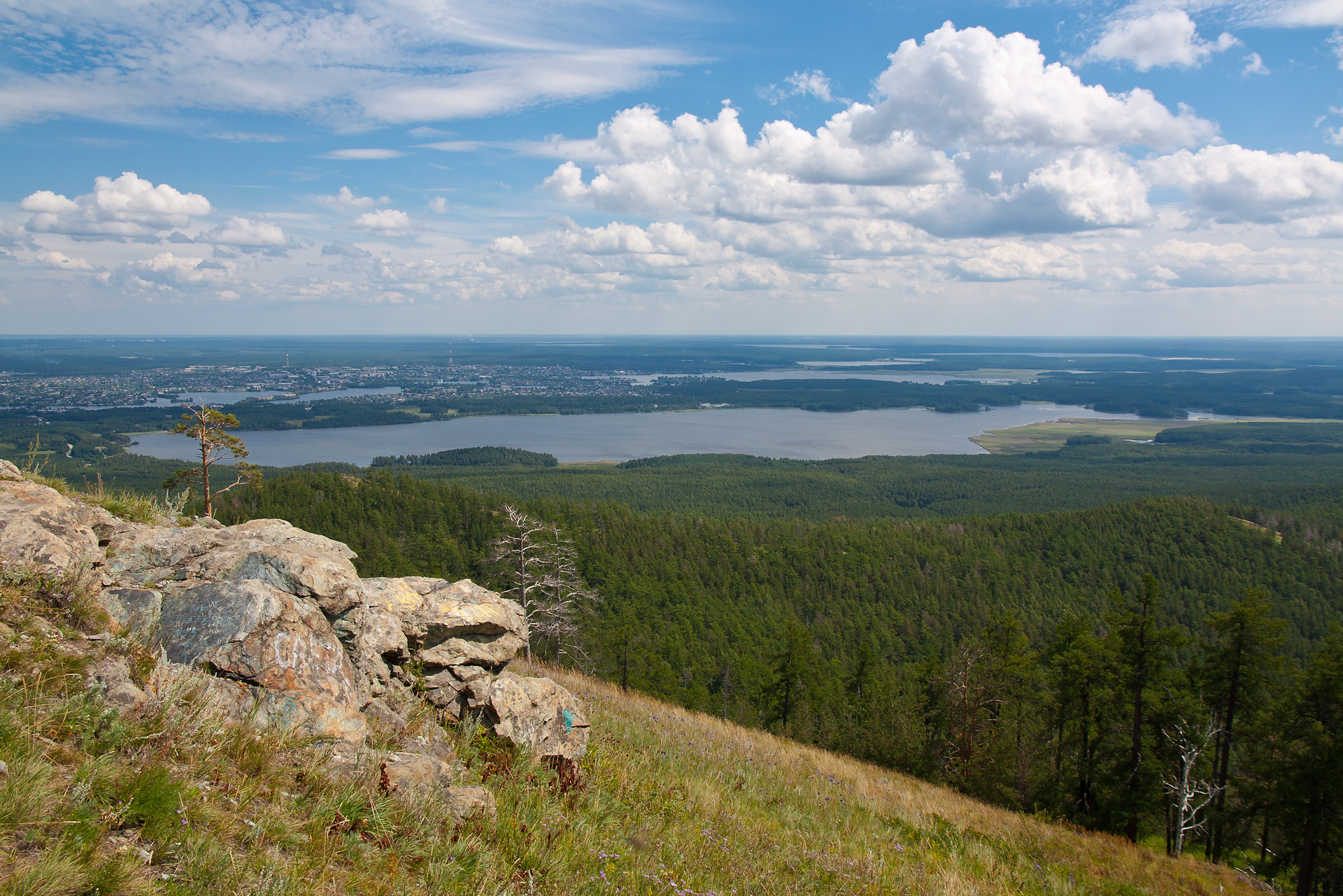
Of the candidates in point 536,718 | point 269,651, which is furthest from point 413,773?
point 536,718

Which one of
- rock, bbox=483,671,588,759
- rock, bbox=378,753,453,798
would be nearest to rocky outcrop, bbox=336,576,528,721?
rock, bbox=483,671,588,759

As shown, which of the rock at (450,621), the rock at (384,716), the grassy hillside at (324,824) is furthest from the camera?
the rock at (450,621)

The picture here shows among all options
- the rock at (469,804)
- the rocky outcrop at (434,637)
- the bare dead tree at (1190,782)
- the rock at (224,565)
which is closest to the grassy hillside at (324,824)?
the rock at (469,804)

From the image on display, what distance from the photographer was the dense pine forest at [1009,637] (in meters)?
20.4

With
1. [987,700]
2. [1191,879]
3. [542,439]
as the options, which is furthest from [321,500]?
[542,439]

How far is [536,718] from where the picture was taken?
8477mm

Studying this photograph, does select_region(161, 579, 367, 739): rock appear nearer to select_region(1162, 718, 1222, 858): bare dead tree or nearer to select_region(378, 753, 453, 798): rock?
select_region(378, 753, 453, 798): rock

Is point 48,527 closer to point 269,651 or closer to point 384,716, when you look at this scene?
point 269,651

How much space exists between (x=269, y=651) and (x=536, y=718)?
315cm

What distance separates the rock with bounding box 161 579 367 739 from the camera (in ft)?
21.2

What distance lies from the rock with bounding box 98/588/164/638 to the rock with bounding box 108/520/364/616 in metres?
0.51

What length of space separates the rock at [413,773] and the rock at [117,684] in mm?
2006

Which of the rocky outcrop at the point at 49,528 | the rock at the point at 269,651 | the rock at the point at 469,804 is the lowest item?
the rock at the point at 469,804

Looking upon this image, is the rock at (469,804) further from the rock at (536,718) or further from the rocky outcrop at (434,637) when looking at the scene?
the rocky outcrop at (434,637)
